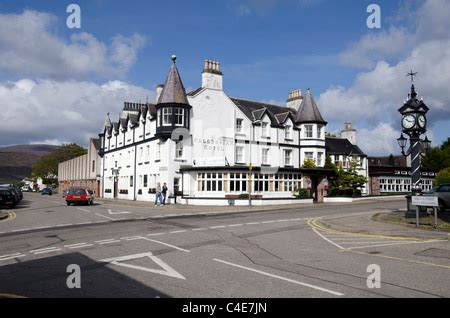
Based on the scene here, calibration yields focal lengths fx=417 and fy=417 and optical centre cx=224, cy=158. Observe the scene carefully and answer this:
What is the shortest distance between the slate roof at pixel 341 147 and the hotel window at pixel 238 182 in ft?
61.7

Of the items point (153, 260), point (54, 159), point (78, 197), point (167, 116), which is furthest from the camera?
point (54, 159)

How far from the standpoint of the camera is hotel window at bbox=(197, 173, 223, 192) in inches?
1431

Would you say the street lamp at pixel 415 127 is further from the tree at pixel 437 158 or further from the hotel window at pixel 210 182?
the tree at pixel 437 158

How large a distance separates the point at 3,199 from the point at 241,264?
27.5 m

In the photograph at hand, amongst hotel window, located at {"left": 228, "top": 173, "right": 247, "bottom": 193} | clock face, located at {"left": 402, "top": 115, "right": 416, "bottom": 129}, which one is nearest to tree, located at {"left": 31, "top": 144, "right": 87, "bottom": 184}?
hotel window, located at {"left": 228, "top": 173, "right": 247, "bottom": 193}

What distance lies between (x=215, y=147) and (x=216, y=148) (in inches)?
5.5

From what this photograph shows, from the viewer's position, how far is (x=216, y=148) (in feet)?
133

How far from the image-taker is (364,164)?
2157 inches

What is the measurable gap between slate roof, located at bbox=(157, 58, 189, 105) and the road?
22.8 metres

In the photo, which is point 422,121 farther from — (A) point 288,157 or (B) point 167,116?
(A) point 288,157

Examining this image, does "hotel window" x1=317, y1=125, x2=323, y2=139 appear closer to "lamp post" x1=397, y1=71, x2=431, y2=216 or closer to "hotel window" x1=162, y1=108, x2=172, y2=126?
"hotel window" x1=162, y1=108, x2=172, y2=126

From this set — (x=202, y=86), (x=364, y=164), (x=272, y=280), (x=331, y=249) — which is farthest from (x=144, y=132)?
(x=272, y=280)

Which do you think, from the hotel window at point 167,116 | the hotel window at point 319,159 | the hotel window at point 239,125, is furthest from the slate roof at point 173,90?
the hotel window at point 319,159

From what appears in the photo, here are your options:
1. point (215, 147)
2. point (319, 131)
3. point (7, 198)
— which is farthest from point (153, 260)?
point (319, 131)
